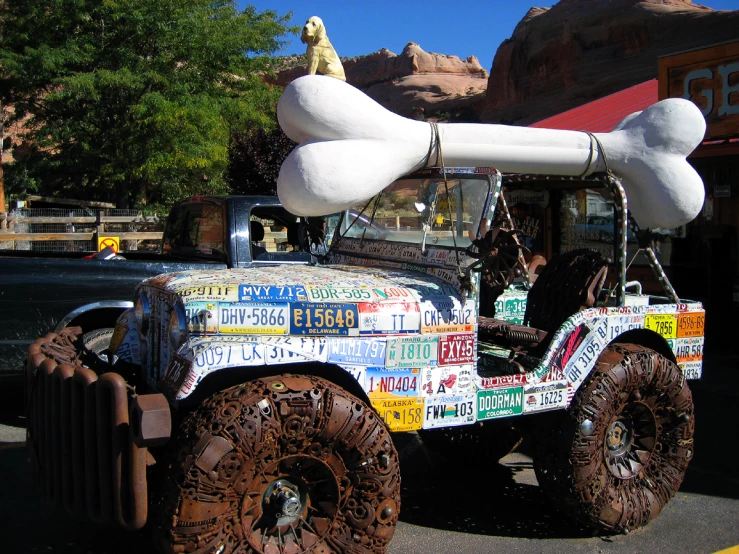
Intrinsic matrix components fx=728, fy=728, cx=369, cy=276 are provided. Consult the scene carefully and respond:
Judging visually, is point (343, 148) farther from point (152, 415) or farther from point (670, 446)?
point (670, 446)

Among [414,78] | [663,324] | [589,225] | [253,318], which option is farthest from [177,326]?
[414,78]

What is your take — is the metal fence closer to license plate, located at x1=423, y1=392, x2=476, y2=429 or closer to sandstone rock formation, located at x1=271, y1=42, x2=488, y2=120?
license plate, located at x1=423, y1=392, x2=476, y2=429

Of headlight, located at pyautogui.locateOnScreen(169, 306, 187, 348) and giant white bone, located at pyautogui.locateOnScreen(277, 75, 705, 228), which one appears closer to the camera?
headlight, located at pyautogui.locateOnScreen(169, 306, 187, 348)

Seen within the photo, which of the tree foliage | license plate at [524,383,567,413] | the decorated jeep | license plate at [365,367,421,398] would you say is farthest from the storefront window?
the tree foliage

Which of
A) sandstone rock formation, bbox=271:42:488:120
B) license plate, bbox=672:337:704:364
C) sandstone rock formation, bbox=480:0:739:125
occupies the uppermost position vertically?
sandstone rock formation, bbox=271:42:488:120

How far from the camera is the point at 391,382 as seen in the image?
11.5 ft

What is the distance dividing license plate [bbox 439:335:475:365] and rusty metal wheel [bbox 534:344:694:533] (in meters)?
0.77

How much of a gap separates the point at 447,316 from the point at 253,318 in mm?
992

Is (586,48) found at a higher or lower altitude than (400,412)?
higher

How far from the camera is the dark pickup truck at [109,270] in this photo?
581 centimetres

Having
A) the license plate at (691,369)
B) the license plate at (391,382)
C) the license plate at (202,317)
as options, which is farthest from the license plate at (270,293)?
the license plate at (691,369)

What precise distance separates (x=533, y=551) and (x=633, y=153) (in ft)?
7.70

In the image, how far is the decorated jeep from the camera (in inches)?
120

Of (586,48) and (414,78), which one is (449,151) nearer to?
(586,48)
